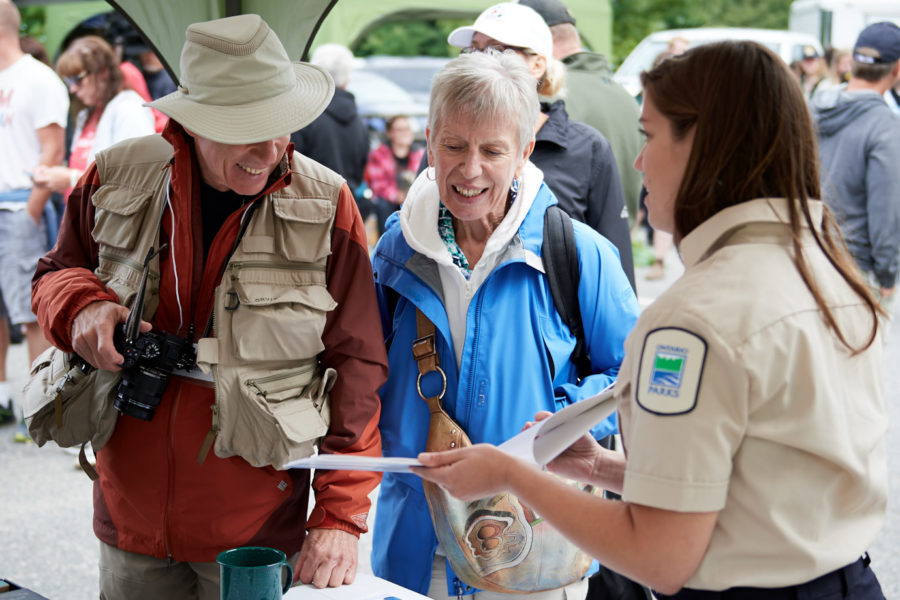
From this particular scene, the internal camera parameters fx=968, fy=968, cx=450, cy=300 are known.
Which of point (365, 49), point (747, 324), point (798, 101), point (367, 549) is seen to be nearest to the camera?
point (747, 324)

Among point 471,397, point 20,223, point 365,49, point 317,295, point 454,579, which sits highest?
point 317,295

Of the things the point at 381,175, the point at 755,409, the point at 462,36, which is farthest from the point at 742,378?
the point at 381,175

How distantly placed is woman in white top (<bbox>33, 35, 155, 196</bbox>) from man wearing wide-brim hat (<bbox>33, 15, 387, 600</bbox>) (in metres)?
3.37

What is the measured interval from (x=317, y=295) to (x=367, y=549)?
248cm

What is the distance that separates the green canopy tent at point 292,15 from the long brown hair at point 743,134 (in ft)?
4.90

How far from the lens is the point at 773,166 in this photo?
1.34 meters

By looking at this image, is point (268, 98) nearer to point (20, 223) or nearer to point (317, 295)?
point (317, 295)

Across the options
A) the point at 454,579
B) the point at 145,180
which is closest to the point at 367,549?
the point at 454,579

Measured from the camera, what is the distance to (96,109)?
5469 mm

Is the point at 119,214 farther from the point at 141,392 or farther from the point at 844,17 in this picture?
the point at 844,17

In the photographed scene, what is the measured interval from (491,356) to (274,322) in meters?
0.47

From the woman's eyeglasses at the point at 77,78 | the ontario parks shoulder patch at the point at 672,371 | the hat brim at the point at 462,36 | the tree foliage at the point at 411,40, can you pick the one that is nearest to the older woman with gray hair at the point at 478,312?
the ontario parks shoulder patch at the point at 672,371

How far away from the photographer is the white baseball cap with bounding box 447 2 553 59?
312 centimetres

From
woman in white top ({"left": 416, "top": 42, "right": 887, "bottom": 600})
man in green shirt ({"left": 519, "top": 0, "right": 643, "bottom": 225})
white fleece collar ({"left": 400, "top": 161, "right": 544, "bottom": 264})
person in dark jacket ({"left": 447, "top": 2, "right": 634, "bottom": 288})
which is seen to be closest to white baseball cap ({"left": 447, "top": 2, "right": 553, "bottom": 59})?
person in dark jacket ({"left": 447, "top": 2, "right": 634, "bottom": 288})
